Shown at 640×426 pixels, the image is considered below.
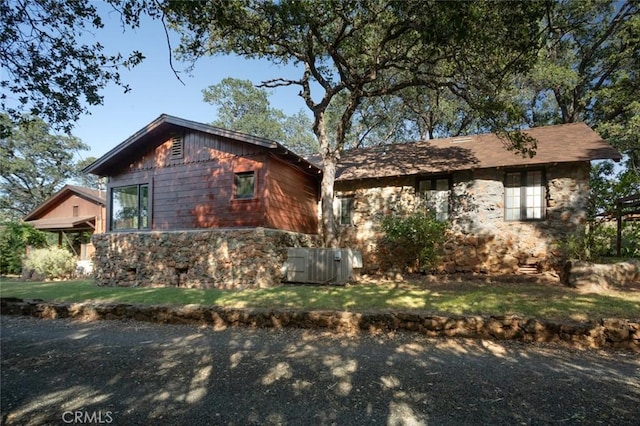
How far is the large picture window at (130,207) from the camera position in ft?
43.2

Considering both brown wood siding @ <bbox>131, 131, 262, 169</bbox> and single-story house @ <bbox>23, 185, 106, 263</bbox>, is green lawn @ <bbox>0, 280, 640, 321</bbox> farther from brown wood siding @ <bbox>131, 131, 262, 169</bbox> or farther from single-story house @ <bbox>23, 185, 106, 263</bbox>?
single-story house @ <bbox>23, 185, 106, 263</bbox>

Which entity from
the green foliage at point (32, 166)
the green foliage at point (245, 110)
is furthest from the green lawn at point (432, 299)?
the green foliage at point (32, 166)

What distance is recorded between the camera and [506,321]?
5625mm

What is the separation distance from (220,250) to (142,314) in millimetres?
3773

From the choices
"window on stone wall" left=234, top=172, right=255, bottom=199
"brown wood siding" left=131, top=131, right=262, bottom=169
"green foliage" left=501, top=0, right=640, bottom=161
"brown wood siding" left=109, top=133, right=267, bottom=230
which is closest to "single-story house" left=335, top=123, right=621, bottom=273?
"green foliage" left=501, top=0, right=640, bottom=161

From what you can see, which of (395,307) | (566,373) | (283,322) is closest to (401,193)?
(395,307)

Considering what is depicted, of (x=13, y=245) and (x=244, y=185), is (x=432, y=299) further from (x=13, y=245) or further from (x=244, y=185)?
(x=13, y=245)

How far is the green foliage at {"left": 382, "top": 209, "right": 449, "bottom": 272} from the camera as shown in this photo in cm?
1096

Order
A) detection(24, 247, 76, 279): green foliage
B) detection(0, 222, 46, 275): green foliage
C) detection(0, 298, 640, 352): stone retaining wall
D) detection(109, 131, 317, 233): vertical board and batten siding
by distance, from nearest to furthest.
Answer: detection(0, 298, 640, 352): stone retaining wall < detection(109, 131, 317, 233): vertical board and batten siding < detection(24, 247, 76, 279): green foliage < detection(0, 222, 46, 275): green foliage

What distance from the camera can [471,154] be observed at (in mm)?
13008

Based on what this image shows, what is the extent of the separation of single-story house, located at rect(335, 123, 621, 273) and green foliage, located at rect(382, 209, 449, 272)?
80 centimetres

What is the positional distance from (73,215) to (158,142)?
538 inches

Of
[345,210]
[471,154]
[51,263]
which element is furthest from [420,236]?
[51,263]

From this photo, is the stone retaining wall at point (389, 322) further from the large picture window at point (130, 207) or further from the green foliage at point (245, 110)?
the green foliage at point (245, 110)
